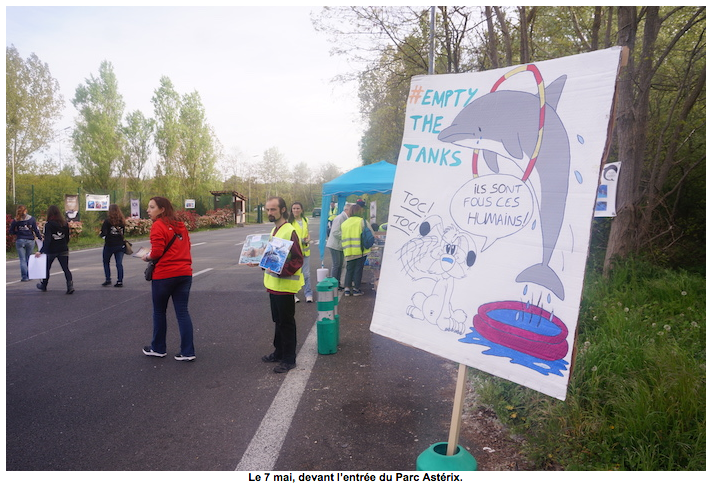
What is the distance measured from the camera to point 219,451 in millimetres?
3248

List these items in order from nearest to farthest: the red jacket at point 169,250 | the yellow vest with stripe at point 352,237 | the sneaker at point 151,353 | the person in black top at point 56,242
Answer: the red jacket at point 169,250
the sneaker at point 151,353
the yellow vest with stripe at point 352,237
the person in black top at point 56,242

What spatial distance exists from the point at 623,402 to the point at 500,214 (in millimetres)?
1705

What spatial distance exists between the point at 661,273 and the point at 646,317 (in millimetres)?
2392

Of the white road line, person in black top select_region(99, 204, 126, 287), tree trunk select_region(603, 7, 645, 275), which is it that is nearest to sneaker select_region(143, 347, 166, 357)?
the white road line

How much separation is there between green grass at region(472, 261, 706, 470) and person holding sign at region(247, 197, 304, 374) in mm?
1851

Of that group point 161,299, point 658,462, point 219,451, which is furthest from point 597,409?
point 161,299

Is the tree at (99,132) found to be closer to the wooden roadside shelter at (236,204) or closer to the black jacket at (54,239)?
the wooden roadside shelter at (236,204)

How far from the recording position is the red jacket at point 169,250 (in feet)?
16.2

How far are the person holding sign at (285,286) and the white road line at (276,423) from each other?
207 mm

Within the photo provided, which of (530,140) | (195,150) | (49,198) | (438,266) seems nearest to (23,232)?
(438,266)

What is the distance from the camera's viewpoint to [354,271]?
359 inches

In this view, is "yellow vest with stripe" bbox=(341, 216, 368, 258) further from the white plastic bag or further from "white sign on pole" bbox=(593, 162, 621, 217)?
the white plastic bag

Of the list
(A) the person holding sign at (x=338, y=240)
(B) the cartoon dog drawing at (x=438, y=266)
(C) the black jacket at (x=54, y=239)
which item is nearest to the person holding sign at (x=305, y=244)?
(A) the person holding sign at (x=338, y=240)

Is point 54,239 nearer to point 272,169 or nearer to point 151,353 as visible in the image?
point 151,353
